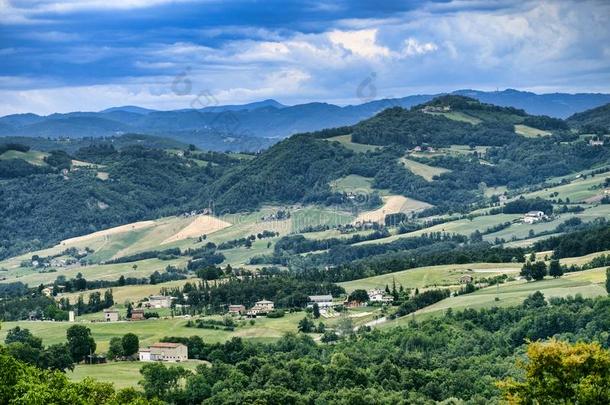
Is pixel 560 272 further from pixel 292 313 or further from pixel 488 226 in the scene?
pixel 488 226

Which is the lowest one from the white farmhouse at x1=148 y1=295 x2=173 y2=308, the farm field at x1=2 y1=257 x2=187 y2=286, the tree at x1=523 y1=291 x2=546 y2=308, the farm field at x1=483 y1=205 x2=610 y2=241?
the tree at x1=523 y1=291 x2=546 y2=308

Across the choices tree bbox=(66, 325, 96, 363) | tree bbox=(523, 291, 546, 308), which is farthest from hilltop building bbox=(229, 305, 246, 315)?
tree bbox=(523, 291, 546, 308)

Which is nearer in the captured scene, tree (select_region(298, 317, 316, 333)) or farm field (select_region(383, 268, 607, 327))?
farm field (select_region(383, 268, 607, 327))

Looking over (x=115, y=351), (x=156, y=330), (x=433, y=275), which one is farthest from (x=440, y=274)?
(x=115, y=351)

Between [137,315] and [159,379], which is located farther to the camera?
[137,315]

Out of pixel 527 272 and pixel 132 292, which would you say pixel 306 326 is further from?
pixel 132 292

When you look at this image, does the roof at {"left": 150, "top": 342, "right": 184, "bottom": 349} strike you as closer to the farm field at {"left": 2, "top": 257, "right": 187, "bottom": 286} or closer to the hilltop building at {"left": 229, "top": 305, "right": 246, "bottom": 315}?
the hilltop building at {"left": 229, "top": 305, "right": 246, "bottom": 315}

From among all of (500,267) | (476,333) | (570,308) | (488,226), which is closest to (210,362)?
(476,333)
